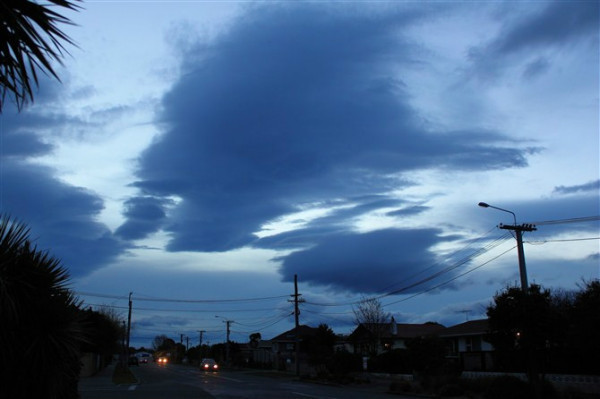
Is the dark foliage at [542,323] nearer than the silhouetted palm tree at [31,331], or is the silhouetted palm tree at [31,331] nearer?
the silhouetted palm tree at [31,331]

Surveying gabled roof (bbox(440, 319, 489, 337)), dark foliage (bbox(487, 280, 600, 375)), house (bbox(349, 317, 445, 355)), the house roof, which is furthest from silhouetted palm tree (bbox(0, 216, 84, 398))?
the house roof

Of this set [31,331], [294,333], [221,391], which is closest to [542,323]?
[221,391]

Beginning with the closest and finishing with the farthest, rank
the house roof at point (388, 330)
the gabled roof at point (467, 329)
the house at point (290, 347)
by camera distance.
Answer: the gabled roof at point (467, 329) < the house roof at point (388, 330) < the house at point (290, 347)

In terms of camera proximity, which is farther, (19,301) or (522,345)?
(522,345)

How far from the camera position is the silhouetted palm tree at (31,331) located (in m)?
9.69

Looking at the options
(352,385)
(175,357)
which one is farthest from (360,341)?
(175,357)

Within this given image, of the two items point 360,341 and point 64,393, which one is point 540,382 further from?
point 360,341

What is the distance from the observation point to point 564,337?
25.4 m

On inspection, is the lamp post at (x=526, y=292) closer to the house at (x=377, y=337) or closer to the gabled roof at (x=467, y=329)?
the gabled roof at (x=467, y=329)

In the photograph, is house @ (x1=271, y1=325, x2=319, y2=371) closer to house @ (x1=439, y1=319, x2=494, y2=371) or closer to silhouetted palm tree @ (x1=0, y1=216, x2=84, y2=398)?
house @ (x1=439, y1=319, x2=494, y2=371)

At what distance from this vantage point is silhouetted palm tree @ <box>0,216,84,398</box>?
969 centimetres

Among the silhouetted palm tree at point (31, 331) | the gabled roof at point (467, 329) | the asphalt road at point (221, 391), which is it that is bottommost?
the asphalt road at point (221, 391)

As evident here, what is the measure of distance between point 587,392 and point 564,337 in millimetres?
2988

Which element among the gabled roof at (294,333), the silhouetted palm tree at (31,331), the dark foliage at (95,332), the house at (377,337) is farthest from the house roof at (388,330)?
the silhouetted palm tree at (31,331)
